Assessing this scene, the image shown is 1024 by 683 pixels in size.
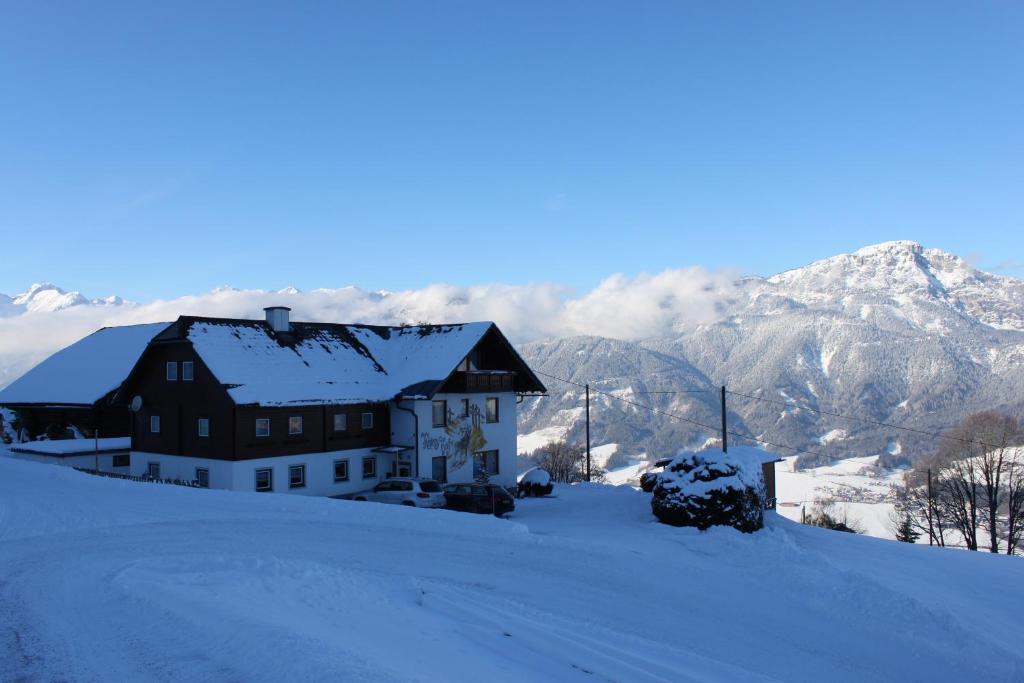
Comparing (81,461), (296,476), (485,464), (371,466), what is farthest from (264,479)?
(81,461)

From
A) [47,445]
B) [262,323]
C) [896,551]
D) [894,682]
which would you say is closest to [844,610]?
[894,682]

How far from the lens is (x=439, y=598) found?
45.4 ft

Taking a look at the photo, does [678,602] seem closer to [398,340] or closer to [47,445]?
[398,340]

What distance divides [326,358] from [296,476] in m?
7.18

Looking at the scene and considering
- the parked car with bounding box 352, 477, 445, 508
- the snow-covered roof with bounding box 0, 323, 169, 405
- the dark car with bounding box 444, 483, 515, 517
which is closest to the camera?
the dark car with bounding box 444, 483, 515, 517

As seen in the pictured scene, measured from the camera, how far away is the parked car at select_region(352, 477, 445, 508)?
30406mm

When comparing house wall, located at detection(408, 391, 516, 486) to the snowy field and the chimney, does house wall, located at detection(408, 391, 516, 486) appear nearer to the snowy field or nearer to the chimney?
the chimney

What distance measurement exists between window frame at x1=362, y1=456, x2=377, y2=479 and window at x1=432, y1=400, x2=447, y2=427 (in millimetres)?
3810

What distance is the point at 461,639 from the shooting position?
1138 centimetres

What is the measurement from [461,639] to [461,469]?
2763 cm

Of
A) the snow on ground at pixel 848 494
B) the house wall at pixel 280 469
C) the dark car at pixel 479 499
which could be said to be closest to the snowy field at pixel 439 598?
the dark car at pixel 479 499

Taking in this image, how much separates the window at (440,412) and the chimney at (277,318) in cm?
914

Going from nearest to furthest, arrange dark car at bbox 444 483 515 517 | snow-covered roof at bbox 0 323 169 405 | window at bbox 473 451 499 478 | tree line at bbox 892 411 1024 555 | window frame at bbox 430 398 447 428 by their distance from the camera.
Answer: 1. dark car at bbox 444 483 515 517
2. window frame at bbox 430 398 447 428
3. window at bbox 473 451 499 478
4. snow-covered roof at bbox 0 323 169 405
5. tree line at bbox 892 411 1024 555

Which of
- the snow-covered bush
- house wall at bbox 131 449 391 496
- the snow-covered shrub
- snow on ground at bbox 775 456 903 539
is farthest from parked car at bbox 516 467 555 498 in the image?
snow on ground at bbox 775 456 903 539
